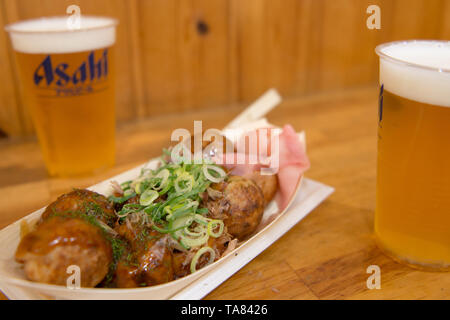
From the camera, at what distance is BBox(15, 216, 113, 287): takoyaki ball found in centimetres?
65

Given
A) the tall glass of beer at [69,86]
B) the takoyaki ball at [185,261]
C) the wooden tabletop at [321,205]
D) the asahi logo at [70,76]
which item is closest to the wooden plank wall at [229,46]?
the wooden tabletop at [321,205]

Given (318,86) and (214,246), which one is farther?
(318,86)

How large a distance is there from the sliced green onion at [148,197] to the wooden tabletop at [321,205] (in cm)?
22

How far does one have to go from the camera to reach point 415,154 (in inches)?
31.3

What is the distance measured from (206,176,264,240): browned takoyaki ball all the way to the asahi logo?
21.1 inches

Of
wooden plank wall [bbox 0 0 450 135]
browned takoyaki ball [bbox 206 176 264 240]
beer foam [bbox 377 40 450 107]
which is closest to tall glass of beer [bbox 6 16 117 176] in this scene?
wooden plank wall [bbox 0 0 450 135]

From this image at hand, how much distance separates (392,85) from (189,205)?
1.51 feet

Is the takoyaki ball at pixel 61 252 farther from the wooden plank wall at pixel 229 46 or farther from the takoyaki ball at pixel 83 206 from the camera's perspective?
the wooden plank wall at pixel 229 46

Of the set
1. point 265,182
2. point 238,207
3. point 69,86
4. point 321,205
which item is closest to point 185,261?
point 238,207

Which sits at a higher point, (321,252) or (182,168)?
(182,168)

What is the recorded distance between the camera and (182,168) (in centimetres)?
94

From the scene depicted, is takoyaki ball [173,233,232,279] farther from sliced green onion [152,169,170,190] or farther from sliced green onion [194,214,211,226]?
sliced green onion [152,169,170,190]

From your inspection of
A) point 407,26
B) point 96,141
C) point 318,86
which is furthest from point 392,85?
point 407,26

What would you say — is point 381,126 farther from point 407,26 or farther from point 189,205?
point 407,26
